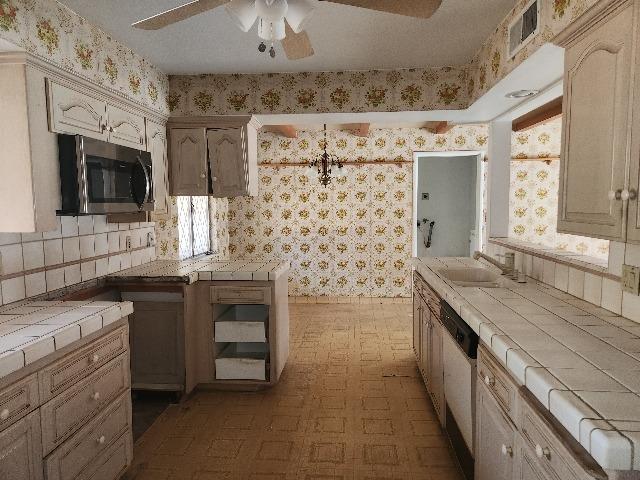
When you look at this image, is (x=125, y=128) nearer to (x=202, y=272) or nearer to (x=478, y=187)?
(x=202, y=272)

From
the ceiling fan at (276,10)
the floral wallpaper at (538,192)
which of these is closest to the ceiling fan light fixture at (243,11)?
the ceiling fan at (276,10)

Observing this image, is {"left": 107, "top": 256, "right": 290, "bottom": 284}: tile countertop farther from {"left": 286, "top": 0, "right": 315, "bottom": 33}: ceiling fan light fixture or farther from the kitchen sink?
{"left": 286, "top": 0, "right": 315, "bottom": 33}: ceiling fan light fixture

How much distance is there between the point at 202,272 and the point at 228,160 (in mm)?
1066

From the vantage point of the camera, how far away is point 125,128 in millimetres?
2834

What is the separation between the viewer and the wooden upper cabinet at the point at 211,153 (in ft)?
12.0

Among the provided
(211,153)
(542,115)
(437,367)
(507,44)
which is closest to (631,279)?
(437,367)

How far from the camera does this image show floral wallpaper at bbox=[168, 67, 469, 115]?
11.6 feet

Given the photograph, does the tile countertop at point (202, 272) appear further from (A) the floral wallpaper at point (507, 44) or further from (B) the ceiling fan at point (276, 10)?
(A) the floral wallpaper at point (507, 44)

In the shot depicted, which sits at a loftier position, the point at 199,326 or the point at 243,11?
the point at 243,11

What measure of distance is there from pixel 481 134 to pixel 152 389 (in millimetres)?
4943

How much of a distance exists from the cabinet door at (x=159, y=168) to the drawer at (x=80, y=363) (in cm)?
132

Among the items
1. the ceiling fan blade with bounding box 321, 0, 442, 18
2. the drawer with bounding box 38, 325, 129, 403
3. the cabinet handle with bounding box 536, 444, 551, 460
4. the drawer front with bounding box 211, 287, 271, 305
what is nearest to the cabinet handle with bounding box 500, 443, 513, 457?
the cabinet handle with bounding box 536, 444, 551, 460

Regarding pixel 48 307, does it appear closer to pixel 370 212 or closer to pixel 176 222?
pixel 176 222

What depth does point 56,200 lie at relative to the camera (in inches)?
84.2
